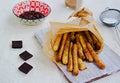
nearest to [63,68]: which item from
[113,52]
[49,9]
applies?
[113,52]

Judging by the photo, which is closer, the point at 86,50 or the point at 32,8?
the point at 86,50

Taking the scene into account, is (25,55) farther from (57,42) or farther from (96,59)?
(96,59)

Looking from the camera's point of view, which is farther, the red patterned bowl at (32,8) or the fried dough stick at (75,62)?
the red patterned bowl at (32,8)

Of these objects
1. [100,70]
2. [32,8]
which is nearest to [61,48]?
[100,70]

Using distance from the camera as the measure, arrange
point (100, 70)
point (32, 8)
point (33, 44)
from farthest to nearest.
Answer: point (32, 8)
point (33, 44)
point (100, 70)

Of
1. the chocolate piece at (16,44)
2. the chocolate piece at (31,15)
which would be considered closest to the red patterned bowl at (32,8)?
the chocolate piece at (31,15)

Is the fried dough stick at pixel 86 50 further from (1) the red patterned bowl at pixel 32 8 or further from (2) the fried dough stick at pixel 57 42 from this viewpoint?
(1) the red patterned bowl at pixel 32 8
